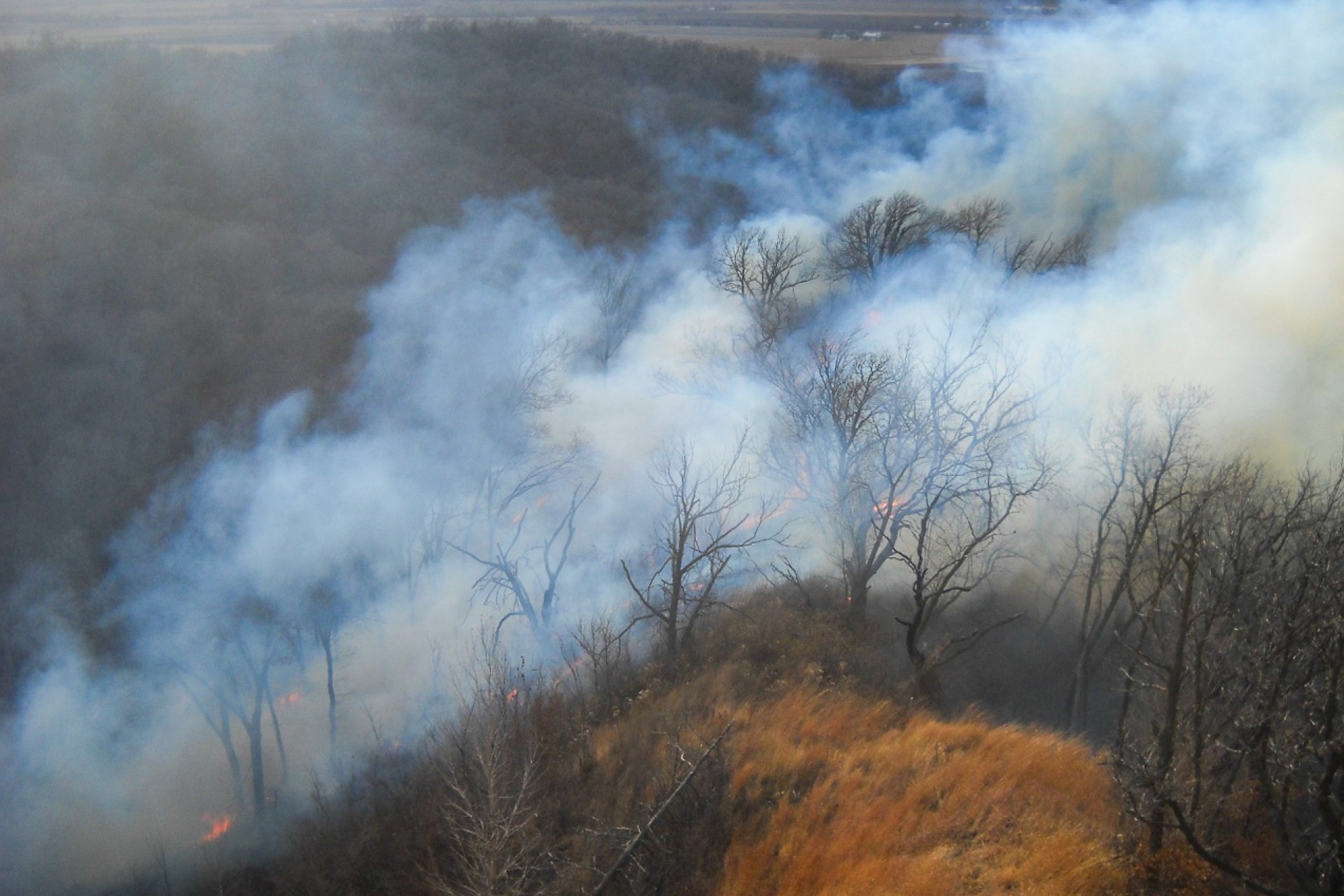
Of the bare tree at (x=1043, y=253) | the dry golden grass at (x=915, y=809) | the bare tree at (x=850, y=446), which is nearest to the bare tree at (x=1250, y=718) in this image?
the dry golden grass at (x=915, y=809)

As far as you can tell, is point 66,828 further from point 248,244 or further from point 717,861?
point 248,244

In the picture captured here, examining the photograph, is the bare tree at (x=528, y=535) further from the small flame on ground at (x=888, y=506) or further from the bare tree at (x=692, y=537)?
the small flame on ground at (x=888, y=506)

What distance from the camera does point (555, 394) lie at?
17.3 m

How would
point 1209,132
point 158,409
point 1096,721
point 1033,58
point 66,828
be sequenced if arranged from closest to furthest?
point 66,828 → point 1096,721 → point 158,409 → point 1209,132 → point 1033,58

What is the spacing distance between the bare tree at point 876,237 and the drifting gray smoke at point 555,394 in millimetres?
869

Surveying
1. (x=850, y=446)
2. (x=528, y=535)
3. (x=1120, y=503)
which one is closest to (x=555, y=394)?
(x=528, y=535)

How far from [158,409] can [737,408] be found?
34.3ft

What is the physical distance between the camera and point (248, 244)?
20.2 m

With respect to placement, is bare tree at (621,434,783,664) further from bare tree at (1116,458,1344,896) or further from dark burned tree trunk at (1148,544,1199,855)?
dark burned tree trunk at (1148,544,1199,855)

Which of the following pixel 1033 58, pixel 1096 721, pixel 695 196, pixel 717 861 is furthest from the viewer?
pixel 695 196

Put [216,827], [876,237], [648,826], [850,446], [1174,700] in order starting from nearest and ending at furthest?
[1174,700], [648,826], [216,827], [850,446], [876,237]

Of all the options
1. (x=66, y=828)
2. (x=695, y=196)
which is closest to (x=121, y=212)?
(x=66, y=828)

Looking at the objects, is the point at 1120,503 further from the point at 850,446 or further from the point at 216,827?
the point at 216,827

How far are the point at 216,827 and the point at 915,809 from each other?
10.1 metres
